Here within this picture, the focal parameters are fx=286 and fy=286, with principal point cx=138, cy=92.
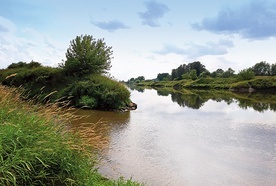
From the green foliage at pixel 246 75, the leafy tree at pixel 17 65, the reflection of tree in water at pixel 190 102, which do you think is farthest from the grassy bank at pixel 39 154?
the green foliage at pixel 246 75

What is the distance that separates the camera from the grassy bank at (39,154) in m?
3.67

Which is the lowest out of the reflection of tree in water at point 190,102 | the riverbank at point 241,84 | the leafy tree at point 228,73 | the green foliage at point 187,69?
the reflection of tree in water at point 190,102

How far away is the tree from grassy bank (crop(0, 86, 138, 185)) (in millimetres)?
20894

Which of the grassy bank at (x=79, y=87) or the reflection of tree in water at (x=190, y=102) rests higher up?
the grassy bank at (x=79, y=87)

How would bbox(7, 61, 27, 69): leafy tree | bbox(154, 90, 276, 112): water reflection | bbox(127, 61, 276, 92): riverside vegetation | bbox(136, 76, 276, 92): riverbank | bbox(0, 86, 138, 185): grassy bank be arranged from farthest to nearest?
bbox(127, 61, 276, 92): riverside vegetation
bbox(136, 76, 276, 92): riverbank
bbox(7, 61, 27, 69): leafy tree
bbox(154, 90, 276, 112): water reflection
bbox(0, 86, 138, 185): grassy bank

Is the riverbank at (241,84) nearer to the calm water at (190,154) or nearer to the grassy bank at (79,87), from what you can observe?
the grassy bank at (79,87)

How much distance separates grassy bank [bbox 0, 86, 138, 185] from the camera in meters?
3.67

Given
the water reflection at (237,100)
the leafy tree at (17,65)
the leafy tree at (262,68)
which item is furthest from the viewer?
the leafy tree at (262,68)

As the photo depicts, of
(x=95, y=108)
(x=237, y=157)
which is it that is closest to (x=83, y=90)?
(x=95, y=108)

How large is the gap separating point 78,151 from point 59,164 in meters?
0.35

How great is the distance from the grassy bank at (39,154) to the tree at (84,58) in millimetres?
20894

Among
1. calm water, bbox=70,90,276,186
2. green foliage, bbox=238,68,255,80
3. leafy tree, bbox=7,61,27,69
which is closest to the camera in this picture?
calm water, bbox=70,90,276,186

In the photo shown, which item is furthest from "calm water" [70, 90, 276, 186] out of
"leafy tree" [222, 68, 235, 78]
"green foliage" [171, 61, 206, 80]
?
"green foliage" [171, 61, 206, 80]

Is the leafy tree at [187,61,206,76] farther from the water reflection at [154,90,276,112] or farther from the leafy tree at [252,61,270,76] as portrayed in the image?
the water reflection at [154,90,276,112]
